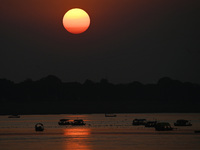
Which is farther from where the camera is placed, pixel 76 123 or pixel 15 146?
pixel 76 123

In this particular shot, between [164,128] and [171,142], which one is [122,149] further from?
[164,128]

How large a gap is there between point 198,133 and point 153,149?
40.7 metres

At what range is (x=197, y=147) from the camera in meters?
76.2

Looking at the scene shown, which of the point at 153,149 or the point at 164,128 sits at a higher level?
the point at 164,128

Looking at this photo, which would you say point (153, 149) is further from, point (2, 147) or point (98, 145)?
point (2, 147)

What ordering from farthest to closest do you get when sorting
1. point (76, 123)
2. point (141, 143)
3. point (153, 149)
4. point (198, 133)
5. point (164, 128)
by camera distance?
point (76, 123), point (164, 128), point (198, 133), point (141, 143), point (153, 149)

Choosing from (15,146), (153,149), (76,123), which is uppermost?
(76,123)

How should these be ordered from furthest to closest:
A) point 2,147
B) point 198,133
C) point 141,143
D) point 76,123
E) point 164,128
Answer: point 76,123 < point 164,128 < point 198,133 < point 141,143 < point 2,147

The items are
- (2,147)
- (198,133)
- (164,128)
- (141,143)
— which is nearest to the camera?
(2,147)

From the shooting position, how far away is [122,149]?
246 feet

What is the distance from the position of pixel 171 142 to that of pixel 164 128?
42.0m

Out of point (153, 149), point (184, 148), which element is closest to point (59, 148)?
point (153, 149)

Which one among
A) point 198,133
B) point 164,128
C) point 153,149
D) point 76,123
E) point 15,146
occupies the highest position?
point 76,123

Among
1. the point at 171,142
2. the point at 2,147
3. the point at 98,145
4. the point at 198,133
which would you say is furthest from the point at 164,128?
the point at 2,147
